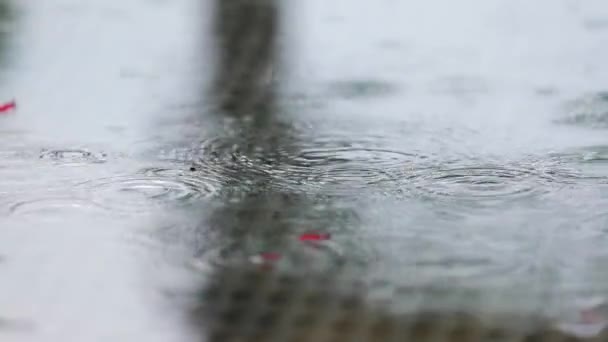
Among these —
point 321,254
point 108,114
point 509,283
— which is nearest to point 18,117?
point 108,114

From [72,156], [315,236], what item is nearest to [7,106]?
[72,156]

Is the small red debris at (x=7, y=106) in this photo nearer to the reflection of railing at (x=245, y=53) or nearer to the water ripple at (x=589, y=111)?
the reflection of railing at (x=245, y=53)

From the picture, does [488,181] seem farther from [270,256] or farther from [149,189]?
[149,189]

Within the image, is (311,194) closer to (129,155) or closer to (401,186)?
(401,186)

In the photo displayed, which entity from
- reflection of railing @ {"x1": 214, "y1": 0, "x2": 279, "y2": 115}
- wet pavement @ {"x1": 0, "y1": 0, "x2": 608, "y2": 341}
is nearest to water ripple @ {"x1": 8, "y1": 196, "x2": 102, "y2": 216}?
wet pavement @ {"x1": 0, "y1": 0, "x2": 608, "y2": 341}

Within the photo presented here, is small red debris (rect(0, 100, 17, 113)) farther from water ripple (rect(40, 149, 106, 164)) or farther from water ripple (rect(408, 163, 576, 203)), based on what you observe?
water ripple (rect(408, 163, 576, 203))
